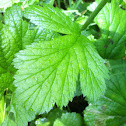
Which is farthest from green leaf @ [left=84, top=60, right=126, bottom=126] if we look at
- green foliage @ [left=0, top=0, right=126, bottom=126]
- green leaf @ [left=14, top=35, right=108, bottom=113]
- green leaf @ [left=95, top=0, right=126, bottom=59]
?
green leaf @ [left=14, top=35, right=108, bottom=113]

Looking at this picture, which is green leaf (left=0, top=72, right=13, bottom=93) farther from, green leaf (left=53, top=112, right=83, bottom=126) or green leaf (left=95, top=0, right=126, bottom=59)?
green leaf (left=95, top=0, right=126, bottom=59)

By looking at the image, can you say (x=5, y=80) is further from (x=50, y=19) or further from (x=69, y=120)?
(x=69, y=120)

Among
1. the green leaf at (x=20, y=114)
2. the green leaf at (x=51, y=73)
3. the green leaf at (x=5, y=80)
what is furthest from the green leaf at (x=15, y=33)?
the green leaf at (x=20, y=114)

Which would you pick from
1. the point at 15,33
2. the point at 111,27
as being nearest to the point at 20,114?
the point at 15,33

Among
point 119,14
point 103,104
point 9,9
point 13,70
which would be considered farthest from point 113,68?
point 9,9

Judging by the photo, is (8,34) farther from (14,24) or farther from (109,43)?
(109,43)

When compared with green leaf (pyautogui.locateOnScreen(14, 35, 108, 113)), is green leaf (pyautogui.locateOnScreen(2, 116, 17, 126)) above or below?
below
